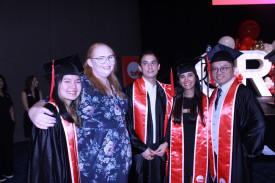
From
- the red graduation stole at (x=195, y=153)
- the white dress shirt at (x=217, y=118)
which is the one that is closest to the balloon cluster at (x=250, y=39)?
the white dress shirt at (x=217, y=118)

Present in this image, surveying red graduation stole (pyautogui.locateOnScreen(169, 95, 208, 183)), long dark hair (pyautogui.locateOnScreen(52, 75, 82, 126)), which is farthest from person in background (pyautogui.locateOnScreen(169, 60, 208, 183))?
long dark hair (pyautogui.locateOnScreen(52, 75, 82, 126))

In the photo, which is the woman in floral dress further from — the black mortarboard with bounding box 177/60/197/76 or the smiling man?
the black mortarboard with bounding box 177/60/197/76

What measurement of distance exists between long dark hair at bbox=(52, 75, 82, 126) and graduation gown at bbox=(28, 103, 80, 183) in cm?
4

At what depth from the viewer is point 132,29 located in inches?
304

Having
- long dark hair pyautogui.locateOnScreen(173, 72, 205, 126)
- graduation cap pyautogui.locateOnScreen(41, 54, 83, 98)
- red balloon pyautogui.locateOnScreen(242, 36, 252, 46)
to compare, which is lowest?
long dark hair pyautogui.locateOnScreen(173, 72, 205, 126)

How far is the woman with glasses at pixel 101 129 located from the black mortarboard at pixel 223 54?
49.0 inches

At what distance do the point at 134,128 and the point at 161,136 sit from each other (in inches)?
13.2

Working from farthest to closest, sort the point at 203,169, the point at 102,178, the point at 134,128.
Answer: the point at 134,128 → the point at 203,169 → the point at 102,178

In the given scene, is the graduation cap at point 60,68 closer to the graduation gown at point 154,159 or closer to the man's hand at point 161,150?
the graduation gown at point 154,159

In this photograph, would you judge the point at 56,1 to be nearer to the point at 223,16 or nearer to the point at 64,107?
the point at 223,16

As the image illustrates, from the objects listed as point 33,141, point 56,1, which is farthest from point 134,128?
point 56,1

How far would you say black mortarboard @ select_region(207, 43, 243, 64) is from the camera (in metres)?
2.25

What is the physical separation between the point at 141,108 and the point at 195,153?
0.80 metres

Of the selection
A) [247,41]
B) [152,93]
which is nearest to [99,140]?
[152,93]
